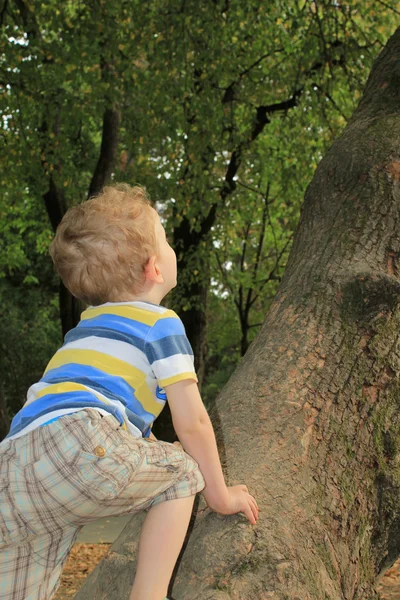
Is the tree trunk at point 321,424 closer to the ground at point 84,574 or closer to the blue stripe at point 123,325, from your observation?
the blue stripe at point 123,325

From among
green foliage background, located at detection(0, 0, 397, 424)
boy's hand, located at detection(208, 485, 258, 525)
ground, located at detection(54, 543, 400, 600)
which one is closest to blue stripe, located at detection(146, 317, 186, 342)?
boy's hand, located at detection(208, 485, 258, 525)

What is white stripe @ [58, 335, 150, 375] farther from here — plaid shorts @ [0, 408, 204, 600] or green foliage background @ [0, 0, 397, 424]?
green foliage background @ [0, 0, 397, 424]

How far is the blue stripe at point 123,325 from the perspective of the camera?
1996 millimetres

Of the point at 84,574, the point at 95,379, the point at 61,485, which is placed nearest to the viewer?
the point at 61,485

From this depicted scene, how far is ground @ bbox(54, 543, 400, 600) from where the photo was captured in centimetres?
601

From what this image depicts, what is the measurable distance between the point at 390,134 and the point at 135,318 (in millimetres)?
2168

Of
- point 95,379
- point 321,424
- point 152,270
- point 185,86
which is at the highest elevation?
point 185,86

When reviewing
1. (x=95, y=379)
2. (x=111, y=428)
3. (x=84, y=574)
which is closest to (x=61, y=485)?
(x=111, y=428)

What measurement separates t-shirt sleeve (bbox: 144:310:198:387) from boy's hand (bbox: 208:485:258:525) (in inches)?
15.3

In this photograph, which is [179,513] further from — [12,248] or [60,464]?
[12,248]

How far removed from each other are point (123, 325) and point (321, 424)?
35.6 inches

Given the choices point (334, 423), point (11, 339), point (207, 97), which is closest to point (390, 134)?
point (334, 423)

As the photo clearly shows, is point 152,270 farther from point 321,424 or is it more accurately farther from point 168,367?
point 321,424

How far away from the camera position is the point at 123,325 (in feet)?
6.58
